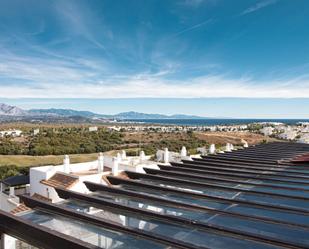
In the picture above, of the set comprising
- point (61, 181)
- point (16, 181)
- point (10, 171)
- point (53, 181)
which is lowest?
point (10, 171)

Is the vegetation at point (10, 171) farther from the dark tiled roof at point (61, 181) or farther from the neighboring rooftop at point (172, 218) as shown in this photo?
the neighboring rooftop at point (172, 218)

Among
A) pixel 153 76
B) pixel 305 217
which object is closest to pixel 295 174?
pixel 305 217

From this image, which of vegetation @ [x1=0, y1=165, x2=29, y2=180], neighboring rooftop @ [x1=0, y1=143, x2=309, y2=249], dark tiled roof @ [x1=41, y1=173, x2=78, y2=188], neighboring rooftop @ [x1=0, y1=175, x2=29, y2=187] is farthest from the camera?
vegetation @ [x1=0, y1=165, x2=29, y2=180]

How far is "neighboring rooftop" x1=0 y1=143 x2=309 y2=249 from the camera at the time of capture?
10.4ft

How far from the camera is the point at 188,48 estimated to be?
131 feet

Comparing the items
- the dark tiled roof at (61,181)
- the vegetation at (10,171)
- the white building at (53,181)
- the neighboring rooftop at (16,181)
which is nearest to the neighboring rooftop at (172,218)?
the white building at (53,181)

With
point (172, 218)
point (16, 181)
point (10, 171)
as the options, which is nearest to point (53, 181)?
point (16, 181)

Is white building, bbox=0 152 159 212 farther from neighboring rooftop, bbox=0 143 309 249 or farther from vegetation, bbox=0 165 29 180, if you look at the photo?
neighboring rooftop, bbox=0 143 309 249

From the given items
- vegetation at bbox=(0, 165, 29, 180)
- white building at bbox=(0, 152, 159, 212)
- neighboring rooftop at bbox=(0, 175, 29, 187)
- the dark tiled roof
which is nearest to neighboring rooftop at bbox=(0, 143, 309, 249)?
white building at bbox=(0, 152, 159, 212)

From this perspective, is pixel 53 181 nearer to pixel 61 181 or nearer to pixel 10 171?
pixel 61 181

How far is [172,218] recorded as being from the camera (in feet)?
12.6

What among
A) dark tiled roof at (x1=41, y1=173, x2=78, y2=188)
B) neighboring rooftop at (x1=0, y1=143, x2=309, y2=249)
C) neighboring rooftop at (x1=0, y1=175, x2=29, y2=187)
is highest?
neighboring rooftop at (x1=0, y1=143, x2=309, y2=249)

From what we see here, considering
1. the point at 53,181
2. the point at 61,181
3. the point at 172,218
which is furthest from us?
the point at 53,181

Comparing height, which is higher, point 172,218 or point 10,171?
point 172,218
